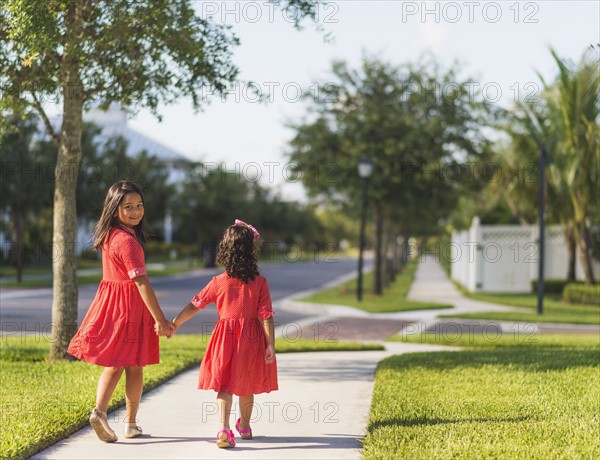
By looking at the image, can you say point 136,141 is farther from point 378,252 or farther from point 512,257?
point 512,257

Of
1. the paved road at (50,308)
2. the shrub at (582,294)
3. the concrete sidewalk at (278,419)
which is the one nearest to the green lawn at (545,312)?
the shrub at (582,294)

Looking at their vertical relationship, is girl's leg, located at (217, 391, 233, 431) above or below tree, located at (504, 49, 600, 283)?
below

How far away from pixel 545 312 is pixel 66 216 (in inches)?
567

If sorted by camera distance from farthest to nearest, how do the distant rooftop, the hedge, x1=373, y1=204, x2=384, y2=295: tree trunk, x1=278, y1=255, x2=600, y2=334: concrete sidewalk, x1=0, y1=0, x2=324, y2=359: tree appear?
the distant rooftop
x1=373, y1=204, x2=384, y2=295: tree trunk
the hedge
x1=278, y1=255, x2=600, y2=334: concrete sidewalk
x1=0, y1=0, x2=324, y2=359: tree

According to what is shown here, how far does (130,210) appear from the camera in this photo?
6.16m

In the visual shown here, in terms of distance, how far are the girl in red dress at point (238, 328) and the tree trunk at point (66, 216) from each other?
4.56 metres

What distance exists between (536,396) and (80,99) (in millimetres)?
6463

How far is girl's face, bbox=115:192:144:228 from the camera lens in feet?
20.1

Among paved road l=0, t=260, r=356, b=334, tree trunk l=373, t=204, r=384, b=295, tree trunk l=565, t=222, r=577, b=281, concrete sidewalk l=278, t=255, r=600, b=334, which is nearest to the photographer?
paved road l=0, t=260, r=356, b=334

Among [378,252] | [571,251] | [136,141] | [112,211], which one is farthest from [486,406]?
[136,141]

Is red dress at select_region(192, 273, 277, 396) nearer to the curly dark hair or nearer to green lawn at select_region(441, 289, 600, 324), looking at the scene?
the curly dark hair

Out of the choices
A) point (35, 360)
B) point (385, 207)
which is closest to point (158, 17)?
point (35, 360)

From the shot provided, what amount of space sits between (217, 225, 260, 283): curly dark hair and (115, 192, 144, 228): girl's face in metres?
0.67

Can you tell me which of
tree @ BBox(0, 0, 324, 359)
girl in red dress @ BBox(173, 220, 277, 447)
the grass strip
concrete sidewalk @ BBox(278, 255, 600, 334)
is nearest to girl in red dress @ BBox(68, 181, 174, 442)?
girl in red dress @ BBox(173, 220, 277, 447)
